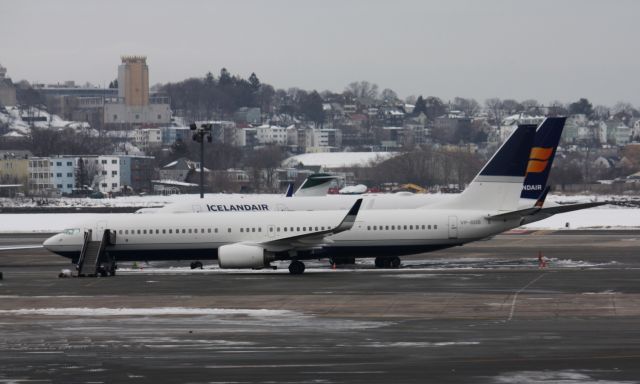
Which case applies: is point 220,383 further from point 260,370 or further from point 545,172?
point 545,172

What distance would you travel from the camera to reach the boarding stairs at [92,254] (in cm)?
5278

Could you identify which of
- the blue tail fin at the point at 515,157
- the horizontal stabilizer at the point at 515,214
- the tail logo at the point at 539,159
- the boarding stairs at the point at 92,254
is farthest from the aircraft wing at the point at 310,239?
the tail logo at the point at 539,159

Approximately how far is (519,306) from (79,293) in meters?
16.1

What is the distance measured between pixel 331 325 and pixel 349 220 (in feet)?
57.7

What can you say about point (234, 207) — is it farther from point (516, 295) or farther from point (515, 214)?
point (516, 295)

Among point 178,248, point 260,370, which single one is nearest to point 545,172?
point 178,248

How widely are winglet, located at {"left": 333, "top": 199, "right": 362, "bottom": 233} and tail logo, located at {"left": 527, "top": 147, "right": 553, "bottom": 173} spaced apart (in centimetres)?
1258

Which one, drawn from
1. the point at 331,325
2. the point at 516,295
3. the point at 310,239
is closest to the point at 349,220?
the point at 310,239

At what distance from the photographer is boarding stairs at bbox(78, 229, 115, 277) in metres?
52.8

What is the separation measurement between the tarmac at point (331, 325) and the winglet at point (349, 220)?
6.19 feet

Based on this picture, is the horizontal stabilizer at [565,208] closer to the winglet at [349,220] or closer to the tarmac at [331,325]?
the tarmac at [331,325]

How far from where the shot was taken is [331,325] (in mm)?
34125

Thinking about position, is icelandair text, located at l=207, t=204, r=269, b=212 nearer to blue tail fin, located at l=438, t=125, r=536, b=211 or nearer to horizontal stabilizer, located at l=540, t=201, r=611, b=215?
blue tail fin, located at l=438, t=125, r=536, b=211

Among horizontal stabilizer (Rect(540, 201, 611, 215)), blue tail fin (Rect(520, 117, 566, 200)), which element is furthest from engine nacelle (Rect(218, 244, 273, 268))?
blue tail fin (Rect(520, 117, 566, 200))
